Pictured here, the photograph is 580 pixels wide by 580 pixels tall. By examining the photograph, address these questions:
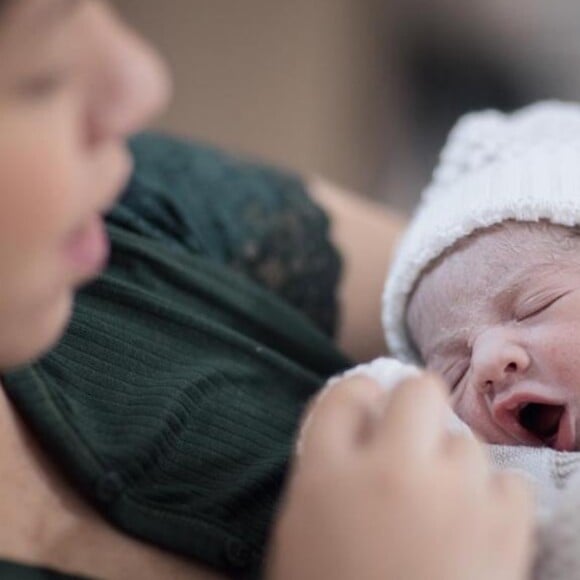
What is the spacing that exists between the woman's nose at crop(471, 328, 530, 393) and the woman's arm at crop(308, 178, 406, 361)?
28 cm

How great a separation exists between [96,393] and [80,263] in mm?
212

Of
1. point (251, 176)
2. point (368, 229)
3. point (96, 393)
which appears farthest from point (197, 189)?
point (96, 393)

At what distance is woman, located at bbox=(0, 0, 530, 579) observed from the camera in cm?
45

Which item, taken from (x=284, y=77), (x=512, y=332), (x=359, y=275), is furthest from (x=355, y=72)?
(x=512, y=332)

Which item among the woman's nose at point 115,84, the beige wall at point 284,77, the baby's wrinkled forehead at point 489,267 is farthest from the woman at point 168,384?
the beige wall at point 284,77

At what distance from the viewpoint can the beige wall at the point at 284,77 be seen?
83.1 inches

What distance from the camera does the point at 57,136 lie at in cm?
44

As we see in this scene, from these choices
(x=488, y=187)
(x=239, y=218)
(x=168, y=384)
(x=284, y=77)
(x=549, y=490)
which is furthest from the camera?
(x=284, y=77)

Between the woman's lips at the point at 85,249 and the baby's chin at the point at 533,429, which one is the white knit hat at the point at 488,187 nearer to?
the baby's chin at the point at 533,429

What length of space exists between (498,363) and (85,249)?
32cm

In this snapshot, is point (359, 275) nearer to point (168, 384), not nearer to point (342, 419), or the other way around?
point (168, 384)

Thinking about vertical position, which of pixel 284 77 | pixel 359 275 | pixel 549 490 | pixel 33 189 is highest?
pixel 33 189

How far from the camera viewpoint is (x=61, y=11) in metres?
0.45

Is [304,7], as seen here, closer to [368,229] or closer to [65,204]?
[368,229]
